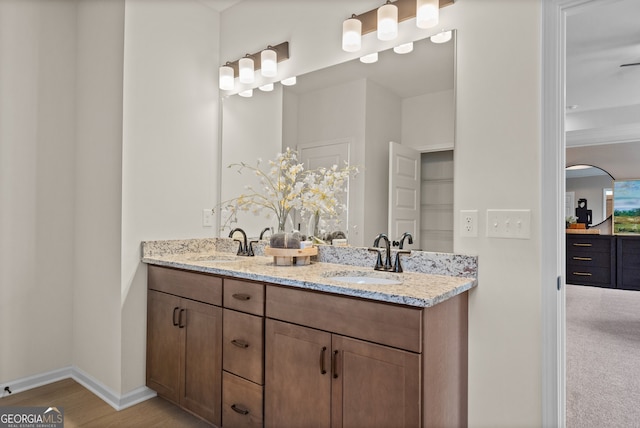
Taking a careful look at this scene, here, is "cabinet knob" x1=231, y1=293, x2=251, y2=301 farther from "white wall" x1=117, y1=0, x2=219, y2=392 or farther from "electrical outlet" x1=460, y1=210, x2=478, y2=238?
"electrical outlet" x1=460, y1=210, x2=478, y2=238

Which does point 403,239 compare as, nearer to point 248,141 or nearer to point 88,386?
point 248,141

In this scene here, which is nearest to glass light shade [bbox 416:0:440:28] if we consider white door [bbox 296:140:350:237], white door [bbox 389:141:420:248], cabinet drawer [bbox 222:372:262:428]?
white door [bbox 389:141:420:248]

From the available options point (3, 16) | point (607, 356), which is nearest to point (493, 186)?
point (607, 356)

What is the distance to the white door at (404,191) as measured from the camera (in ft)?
6.32

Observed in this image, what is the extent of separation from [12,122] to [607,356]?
4.83 metres

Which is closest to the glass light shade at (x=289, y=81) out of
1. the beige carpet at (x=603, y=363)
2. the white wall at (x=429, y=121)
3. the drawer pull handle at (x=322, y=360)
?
the white wall at (x=429, y=121)

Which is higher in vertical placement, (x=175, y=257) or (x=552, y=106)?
(x=552, y=106)

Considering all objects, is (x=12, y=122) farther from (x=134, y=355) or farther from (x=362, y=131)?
(x=362, y=131)

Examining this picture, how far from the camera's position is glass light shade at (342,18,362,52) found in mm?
2043

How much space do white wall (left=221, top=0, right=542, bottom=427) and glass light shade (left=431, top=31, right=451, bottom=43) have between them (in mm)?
46

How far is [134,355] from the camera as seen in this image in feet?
7.68

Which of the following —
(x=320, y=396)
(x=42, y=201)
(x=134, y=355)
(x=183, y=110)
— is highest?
(x=183, y=110)

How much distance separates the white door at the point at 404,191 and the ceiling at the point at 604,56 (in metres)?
0.94

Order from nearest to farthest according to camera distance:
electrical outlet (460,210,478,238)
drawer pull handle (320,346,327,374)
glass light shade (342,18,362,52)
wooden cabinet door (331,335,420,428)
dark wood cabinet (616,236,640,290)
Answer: wooden cabinet door (331,335,420,428), drawer pull handle (320,346,327,374), electrical outlet (460,210,478,238), glass light shade (342,18,362,52), dark wood cabinet (616,236,640,290)
